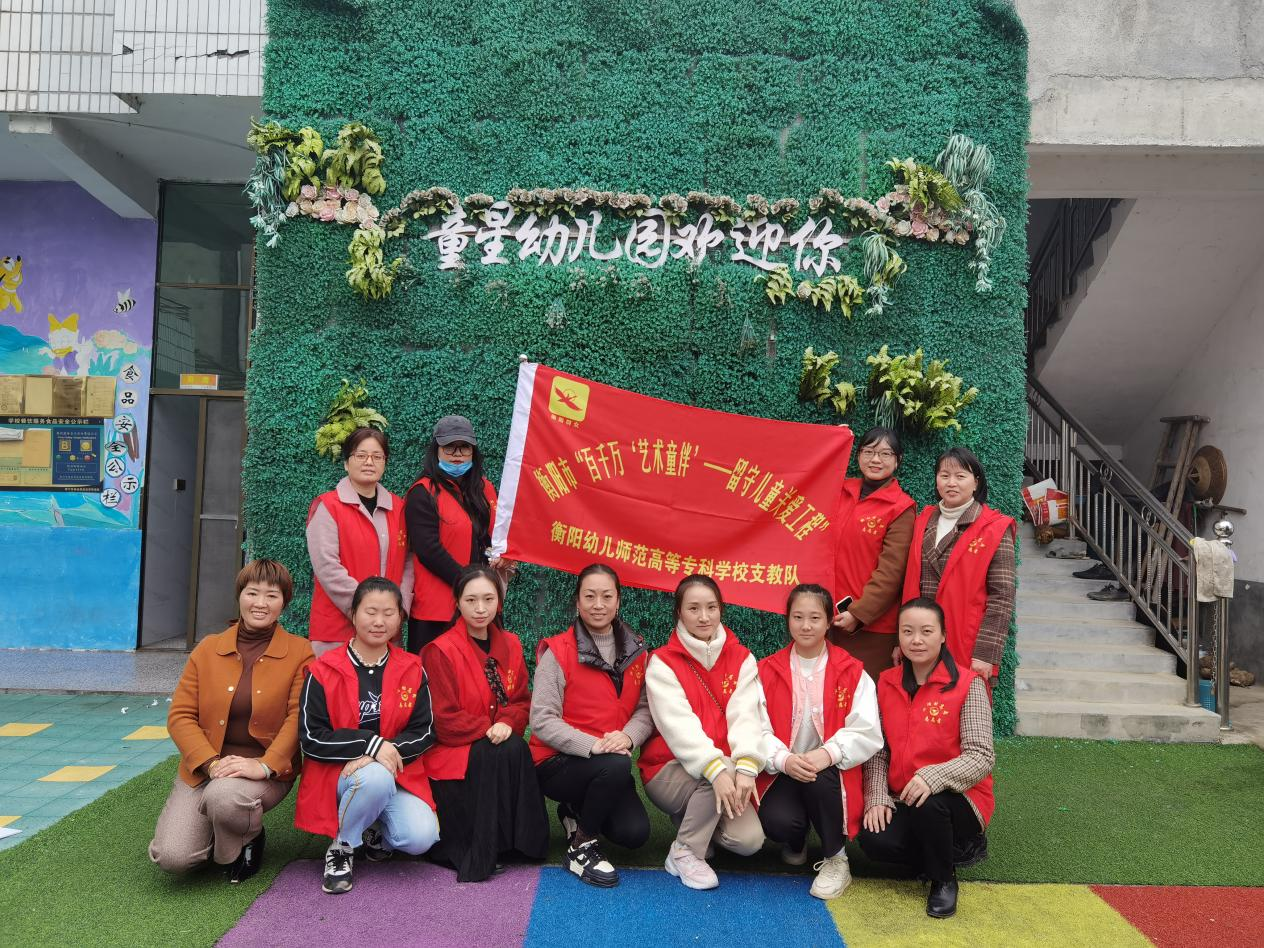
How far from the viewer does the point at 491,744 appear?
3.16 m

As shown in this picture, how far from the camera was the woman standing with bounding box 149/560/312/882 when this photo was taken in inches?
115

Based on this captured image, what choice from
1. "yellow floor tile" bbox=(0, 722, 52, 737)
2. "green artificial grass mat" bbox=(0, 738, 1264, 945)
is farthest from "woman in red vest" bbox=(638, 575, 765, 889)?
"yellow floor tile" bbox=(0, 722, 52, 737)

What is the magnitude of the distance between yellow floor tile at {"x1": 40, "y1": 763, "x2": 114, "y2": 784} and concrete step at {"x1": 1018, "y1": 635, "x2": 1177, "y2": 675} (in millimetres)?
4970

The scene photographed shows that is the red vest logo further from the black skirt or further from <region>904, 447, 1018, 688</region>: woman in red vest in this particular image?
the black skirt

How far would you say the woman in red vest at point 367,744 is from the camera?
2959 mm

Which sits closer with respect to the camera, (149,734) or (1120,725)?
(149,734)

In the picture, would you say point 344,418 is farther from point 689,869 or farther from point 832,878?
point 832,878

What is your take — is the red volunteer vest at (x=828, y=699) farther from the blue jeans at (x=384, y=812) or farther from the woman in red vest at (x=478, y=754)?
the blue jeans at (x=384, y=812)

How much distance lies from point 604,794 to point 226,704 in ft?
4.32

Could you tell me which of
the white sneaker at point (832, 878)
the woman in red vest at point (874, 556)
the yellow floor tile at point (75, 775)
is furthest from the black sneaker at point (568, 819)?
the yellow floor tile at point (75, 775)

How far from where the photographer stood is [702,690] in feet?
10.4

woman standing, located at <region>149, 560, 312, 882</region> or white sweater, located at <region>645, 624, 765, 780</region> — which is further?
white sweater, located at <region>645, 624, 765, 780</region>

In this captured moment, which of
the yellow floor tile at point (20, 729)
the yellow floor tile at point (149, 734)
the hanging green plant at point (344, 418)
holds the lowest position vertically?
the yellow floor tile at point (20, 729)

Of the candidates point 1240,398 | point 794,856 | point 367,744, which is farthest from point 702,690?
point 1240,398
